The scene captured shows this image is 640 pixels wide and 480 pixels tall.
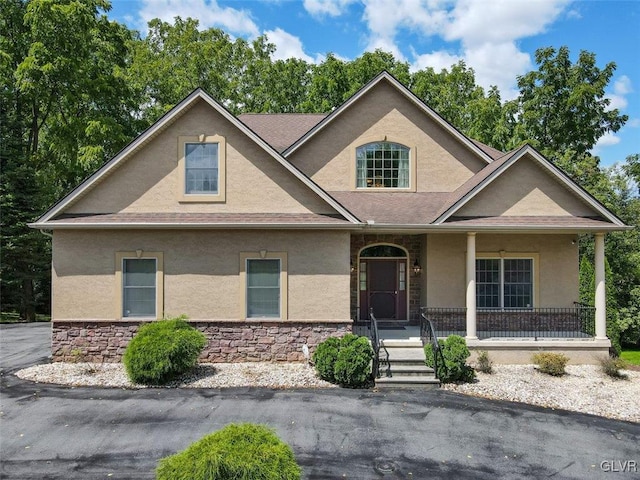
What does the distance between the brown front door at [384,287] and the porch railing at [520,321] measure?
1.33 meters

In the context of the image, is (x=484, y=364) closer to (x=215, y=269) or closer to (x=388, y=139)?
(x=215, y=269)

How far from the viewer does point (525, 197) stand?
12.3 meters

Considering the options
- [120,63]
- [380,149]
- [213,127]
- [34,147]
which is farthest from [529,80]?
[34,147]

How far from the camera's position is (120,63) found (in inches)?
1145

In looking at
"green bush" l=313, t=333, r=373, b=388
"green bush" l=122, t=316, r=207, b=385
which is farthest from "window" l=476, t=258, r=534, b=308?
"green bush" l=122, t=316, r=207, b=385

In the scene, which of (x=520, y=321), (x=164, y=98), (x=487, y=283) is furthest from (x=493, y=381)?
(x=164, y=98)

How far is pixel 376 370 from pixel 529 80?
27623 mm

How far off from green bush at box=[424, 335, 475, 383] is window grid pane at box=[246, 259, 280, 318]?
444cm

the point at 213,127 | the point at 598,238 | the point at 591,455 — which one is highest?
the point at 213,127

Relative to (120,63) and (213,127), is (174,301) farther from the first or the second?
(120,63)

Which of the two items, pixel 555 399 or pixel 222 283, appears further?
pixel 222 283

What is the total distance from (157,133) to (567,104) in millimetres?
27581

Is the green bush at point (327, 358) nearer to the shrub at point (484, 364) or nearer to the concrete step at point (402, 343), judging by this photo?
the concrete step at point (402, 343)

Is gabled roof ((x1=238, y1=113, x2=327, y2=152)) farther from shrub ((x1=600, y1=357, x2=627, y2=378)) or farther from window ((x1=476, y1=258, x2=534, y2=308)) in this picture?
shrub ((x1=600, y1=357, x2=627, y2=378))
